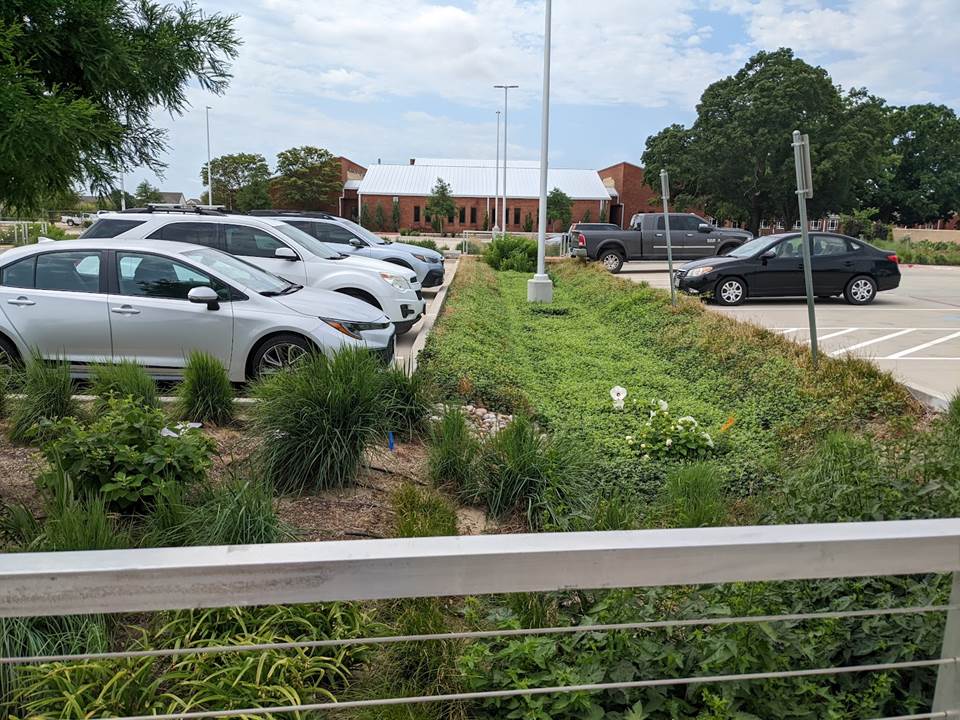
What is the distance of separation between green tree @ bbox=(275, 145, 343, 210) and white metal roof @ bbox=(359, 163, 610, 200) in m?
3.05

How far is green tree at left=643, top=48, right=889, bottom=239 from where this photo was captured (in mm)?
44625

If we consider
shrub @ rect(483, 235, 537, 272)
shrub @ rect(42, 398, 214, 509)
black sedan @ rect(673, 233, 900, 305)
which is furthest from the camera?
shrub @ rect(483, 235, 537, 272)

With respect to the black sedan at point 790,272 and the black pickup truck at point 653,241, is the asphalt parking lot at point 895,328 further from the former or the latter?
the black pickup truck at point 653,241

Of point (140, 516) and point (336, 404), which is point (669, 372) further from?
point (140, 516)

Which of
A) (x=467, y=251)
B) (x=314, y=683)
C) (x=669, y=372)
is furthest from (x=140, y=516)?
(x=467, y=251)

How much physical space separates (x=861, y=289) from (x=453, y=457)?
1500 centimetres

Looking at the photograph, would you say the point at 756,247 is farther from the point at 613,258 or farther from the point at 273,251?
the point at 273,251

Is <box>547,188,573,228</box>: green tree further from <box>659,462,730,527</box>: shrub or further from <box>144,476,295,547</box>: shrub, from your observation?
<box>144,476,295,547</box>: shrub

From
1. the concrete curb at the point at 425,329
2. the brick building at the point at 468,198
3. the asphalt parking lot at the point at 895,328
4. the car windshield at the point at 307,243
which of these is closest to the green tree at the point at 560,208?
the brick building at the point at 468,198

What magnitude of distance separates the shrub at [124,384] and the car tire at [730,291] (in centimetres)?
1344

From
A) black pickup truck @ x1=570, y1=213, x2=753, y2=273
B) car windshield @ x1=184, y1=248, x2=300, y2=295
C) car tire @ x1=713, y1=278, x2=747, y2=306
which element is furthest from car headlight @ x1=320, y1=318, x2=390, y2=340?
black pickup truck @ x1=570, y1=213, x2=753, y2=273

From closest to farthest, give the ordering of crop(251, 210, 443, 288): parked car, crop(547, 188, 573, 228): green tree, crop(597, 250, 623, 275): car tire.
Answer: crop(251, 210, 443, 288): parked car, crop(597, 250, 623, 275): car tire, crop(547, 188, 573, 228): green tree

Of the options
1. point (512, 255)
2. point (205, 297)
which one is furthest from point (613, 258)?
point (205, 297)

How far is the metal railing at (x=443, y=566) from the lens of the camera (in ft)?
4.73
